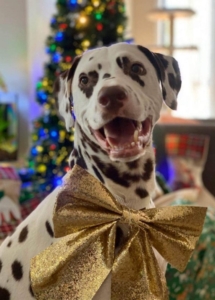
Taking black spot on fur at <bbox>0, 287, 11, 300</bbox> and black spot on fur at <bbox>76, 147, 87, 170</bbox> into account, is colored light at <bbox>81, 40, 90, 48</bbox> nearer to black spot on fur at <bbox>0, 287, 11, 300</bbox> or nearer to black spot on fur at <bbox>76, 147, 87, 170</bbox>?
black spot on fur at <bbox>76, 147, 87, 170</bbox>

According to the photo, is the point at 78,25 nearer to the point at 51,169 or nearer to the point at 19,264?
the point at 51,169

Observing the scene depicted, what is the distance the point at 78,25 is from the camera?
115 inches

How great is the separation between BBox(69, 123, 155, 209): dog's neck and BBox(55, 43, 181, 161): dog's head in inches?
1.9

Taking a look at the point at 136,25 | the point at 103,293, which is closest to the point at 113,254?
the point at 103,293

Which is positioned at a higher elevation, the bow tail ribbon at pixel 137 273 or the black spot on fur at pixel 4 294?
the bow tail ribbon at pixel 137 273

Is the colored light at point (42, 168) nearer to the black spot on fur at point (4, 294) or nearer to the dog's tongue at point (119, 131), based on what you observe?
the black spot on fur at point (4, 294)

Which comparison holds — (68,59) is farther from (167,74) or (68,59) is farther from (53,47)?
(167,74)

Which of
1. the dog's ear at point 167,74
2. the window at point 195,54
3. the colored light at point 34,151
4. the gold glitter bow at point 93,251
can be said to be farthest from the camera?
the window at point 195,54

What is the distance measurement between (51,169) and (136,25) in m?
3.09

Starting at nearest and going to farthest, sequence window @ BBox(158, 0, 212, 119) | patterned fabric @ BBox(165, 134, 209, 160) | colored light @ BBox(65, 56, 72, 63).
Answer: colored light @ BBox(65, 56, 72, 63) < patterned fabric @ BBox(165, 134, 209, 160) < window @ BBox(158, 0, 212, 119)

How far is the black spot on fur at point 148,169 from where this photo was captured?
3.93 ft

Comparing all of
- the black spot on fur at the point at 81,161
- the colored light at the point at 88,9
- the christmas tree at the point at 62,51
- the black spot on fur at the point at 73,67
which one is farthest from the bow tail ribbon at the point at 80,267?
the colored light at the point at 88,9

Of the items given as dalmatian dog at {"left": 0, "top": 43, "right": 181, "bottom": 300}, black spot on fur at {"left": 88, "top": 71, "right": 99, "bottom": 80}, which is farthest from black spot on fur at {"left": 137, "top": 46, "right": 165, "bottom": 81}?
black spot on fur at {"left": 88, "top": 71, "right": 99, "bottom": 80}

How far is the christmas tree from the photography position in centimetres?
291
